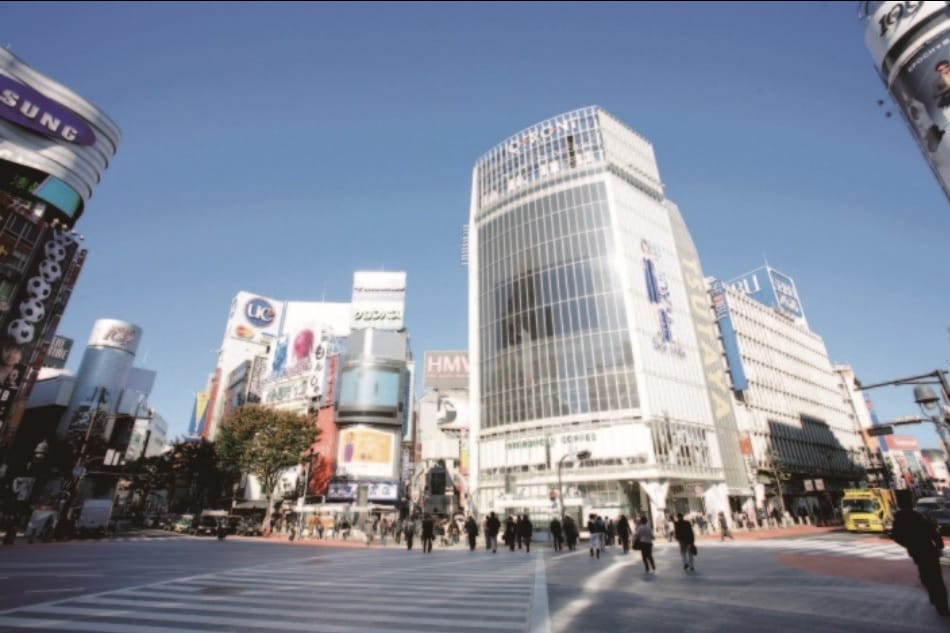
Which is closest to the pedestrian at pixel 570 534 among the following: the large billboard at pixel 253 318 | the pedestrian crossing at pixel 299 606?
the pedestrian crossing at pixel 299 606

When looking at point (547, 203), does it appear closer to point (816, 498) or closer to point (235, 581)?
point (235, 581)

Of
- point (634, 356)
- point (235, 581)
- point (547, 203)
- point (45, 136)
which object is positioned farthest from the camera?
point (547, 203)

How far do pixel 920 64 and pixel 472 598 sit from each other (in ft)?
169

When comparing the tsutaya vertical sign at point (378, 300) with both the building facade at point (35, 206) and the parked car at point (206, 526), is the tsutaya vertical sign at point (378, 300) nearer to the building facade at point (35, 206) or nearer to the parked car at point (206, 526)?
the parked car at point (206, 526)

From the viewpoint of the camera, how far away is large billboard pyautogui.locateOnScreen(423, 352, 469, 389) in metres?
86.3

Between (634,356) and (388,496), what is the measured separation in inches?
1283

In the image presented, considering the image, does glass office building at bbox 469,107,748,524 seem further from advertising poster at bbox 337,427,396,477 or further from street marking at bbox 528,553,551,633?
street marking at bbox 528,553,551,633

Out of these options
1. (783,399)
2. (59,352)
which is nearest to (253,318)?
(59,352)

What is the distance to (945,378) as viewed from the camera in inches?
480

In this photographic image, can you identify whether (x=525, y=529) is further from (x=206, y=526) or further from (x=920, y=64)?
(x=920, y=64)

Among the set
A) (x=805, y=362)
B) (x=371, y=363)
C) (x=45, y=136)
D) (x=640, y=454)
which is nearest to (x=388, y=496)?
(x=371, y=363)

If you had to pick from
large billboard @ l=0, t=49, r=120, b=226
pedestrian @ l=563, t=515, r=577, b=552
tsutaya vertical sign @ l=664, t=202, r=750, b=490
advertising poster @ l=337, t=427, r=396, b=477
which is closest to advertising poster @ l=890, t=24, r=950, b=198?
tsutaya vertical sign @ l=664, t=202, r=750, b=490

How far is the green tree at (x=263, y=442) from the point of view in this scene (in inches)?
1847

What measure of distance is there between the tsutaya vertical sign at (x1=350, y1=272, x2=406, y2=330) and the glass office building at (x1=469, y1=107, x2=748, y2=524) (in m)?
15.4
